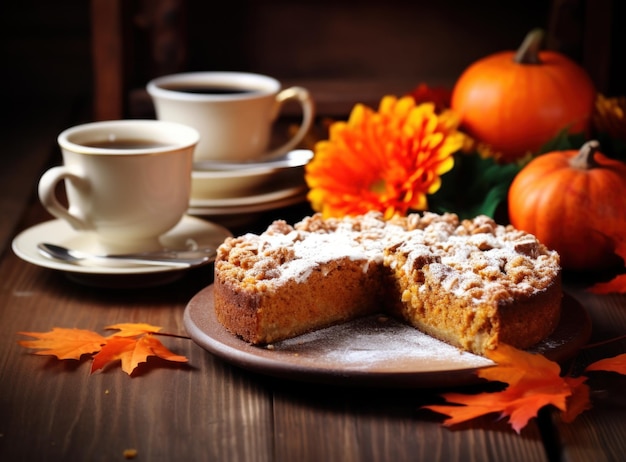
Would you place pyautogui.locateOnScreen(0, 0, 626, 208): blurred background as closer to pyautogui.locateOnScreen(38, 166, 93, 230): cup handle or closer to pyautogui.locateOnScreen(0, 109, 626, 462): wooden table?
pyautogui.locateOnScreen(38, 166, 93, 230): cup handle

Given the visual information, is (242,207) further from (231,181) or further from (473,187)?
(473,187)

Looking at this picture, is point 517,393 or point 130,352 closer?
point 517,393

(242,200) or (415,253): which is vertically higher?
(415,253)

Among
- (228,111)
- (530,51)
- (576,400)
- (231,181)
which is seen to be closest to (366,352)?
(576,400)

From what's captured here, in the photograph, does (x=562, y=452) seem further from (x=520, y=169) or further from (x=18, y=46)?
(x=18, y=46)

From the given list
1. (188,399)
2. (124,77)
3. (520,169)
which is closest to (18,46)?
(124,77)

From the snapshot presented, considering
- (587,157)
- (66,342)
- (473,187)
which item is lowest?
(66,342)
